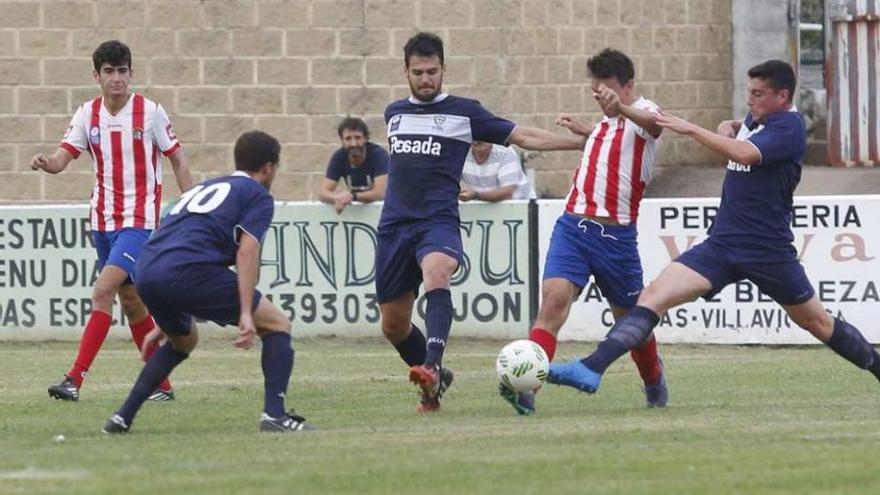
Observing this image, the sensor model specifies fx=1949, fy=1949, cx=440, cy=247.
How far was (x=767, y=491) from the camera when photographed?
292 inches

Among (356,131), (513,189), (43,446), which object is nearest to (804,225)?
(513,189)

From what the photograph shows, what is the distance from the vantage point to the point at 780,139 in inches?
404

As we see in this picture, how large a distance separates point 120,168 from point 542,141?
302 centimetres

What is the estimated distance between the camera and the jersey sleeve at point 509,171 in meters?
17.2

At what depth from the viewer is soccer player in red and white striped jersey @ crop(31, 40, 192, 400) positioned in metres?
12.1

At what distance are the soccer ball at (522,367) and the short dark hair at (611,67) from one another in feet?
5.09

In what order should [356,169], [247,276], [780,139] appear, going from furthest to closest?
[356,169] < [780,139] < [247,276]

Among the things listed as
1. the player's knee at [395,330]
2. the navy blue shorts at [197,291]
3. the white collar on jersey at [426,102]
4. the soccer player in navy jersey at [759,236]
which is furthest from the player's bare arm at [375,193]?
the navy blue shorts at [197,291]

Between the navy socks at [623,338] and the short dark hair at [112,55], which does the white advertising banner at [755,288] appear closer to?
the short dark hair at [112,55]

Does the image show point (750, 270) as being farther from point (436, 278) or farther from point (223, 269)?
point (223, 269)

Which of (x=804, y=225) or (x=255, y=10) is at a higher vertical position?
(x=255, y=10)

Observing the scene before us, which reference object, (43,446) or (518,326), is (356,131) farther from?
(43,446)

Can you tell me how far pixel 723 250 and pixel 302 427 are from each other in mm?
2507

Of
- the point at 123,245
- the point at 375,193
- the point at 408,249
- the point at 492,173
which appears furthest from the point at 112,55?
the point at 492,173
